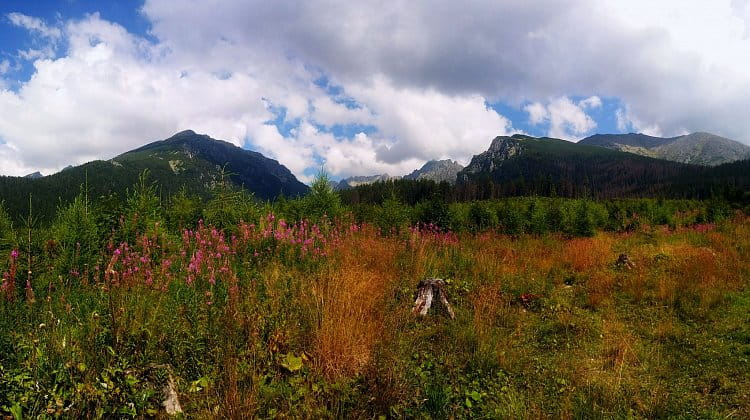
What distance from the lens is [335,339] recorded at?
349 centimetres

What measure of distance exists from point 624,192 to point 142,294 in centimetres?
18717

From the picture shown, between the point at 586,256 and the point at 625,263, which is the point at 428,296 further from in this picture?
the point at 586,256

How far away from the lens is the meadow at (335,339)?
2.74m

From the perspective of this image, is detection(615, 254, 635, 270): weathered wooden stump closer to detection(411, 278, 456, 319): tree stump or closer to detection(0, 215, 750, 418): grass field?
detection(0, 215, 750, 418): grass field

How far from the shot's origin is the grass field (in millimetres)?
2705

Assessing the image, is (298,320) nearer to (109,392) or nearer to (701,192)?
(109,392)

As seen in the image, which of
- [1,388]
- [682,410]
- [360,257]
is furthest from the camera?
[360,257]

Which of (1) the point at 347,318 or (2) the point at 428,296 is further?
(2) the point at 428,296

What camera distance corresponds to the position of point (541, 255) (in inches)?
402

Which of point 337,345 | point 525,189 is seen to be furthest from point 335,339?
point 525,189

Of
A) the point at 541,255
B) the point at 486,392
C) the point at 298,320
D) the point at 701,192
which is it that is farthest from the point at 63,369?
the point at 701,192

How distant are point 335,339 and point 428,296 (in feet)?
7.74

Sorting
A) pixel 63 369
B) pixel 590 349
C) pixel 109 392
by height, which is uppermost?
pixel 63 369

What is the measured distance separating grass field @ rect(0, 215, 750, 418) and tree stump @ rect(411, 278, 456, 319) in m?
0.15
